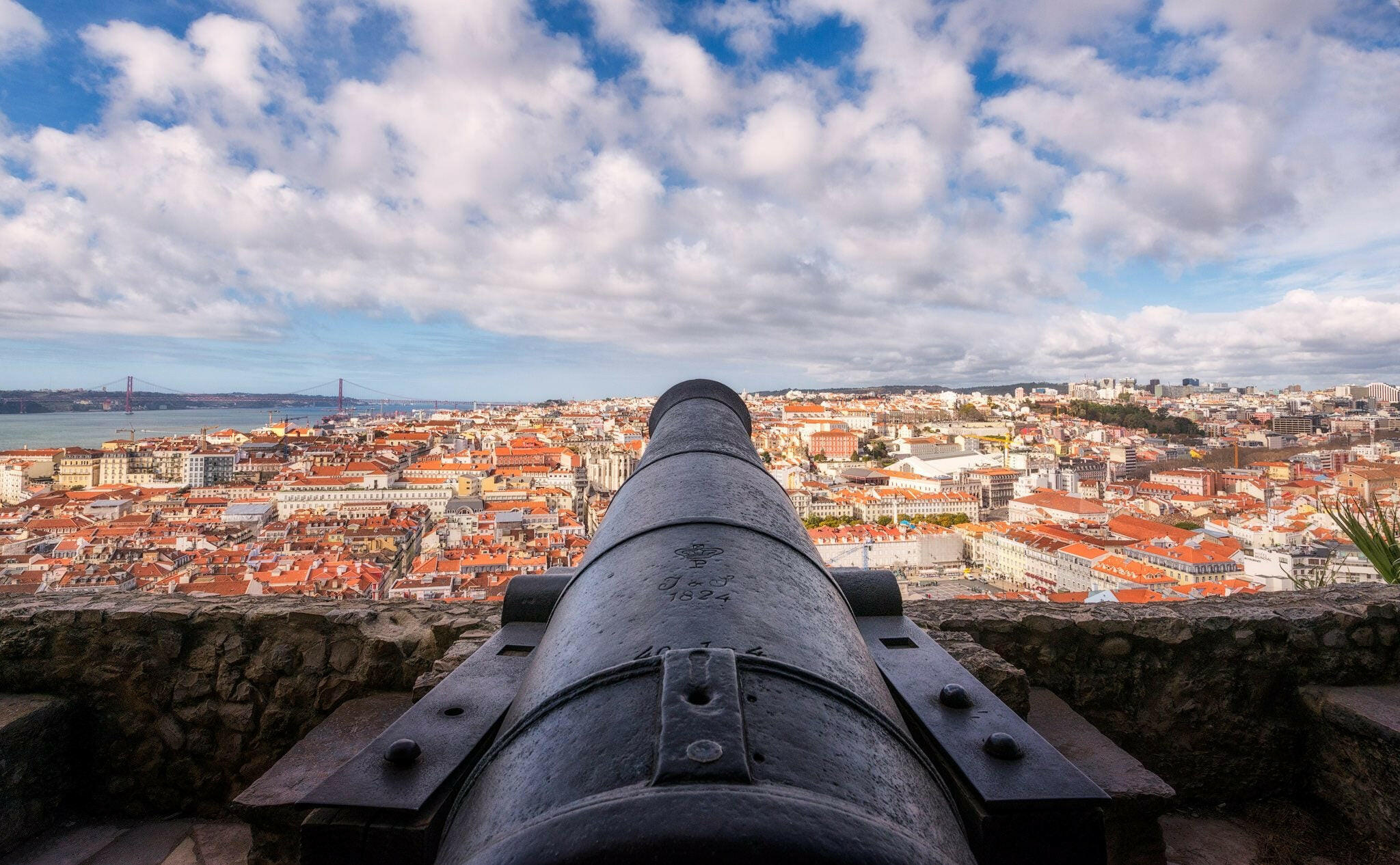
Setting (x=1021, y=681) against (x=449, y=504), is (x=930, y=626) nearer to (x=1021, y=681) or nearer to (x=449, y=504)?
(x=1021, y=681)

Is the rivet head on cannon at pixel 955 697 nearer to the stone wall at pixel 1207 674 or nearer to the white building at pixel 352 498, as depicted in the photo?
the stone wall at pixel 1207 674

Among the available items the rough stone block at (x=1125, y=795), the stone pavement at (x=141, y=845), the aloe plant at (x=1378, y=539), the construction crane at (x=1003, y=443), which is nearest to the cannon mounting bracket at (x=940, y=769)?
the rough stone block at (x=1125, y=795)

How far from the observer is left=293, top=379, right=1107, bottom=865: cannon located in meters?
0.54

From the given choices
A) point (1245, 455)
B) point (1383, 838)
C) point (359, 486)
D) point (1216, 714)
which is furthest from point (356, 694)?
point (1245, 455)

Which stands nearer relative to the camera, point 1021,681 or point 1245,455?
point 1021,681

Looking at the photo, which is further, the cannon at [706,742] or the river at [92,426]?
the river at [92,426]

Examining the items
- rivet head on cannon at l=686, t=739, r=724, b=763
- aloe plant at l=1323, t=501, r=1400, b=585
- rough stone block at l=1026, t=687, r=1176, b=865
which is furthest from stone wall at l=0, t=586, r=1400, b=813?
rivet head on cannon at l=686, t=739, r=724, b=763

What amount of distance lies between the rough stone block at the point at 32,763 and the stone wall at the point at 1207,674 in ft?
8.83

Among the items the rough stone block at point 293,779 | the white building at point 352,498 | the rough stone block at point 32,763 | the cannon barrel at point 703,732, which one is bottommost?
the white building at point 352,498

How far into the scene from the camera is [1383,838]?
1955 mm

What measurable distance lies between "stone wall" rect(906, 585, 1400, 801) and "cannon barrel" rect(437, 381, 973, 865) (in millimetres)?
1493

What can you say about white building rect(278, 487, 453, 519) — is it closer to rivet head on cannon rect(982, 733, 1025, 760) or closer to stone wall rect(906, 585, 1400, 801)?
stone wall rect(906, 585, 1400, 801)

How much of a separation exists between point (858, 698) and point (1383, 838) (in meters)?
2.26

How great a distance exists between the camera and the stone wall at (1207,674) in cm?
221
